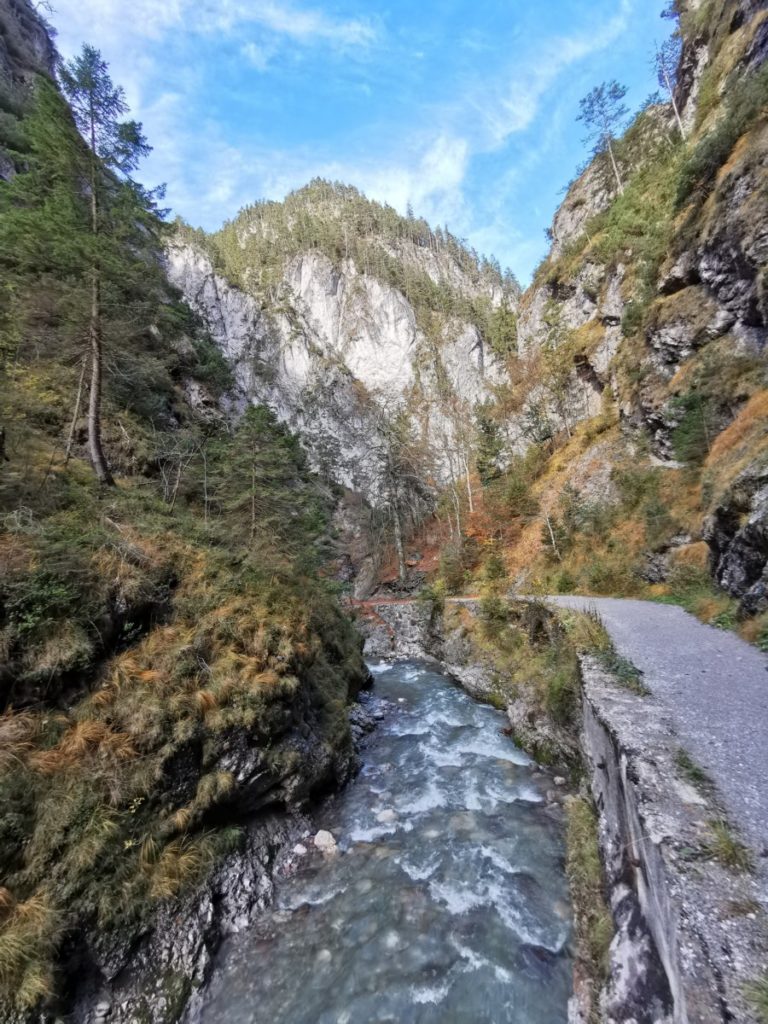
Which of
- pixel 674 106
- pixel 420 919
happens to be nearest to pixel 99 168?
pixel 420 919

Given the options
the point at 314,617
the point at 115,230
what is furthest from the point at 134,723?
the point at 115,230

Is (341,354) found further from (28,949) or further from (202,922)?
(28,949)

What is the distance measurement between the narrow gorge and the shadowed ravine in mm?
37

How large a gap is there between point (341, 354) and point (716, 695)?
188 ft

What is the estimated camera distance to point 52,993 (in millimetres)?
3830

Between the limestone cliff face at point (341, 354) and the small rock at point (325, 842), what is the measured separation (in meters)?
37.8

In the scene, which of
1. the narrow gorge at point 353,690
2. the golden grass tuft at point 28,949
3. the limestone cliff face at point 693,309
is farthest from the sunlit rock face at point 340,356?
the golden grass tuft at point 28,949

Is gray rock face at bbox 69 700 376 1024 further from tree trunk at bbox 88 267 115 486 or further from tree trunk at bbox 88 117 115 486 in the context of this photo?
tree trunk at bbox 88 117 115 486

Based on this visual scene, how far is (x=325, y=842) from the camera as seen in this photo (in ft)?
22.0

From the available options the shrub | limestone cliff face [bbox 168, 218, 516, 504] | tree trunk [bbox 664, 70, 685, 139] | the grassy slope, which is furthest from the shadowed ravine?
tree trunk [bbox 664, 70, 685, 139]

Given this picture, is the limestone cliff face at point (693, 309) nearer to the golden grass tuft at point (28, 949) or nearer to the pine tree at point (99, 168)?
the golden grass tuft at point (28, 949)

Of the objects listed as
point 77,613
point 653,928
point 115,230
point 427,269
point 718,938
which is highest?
point 427,269

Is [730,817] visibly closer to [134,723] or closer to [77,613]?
[134,723]

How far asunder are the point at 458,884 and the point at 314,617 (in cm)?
622
